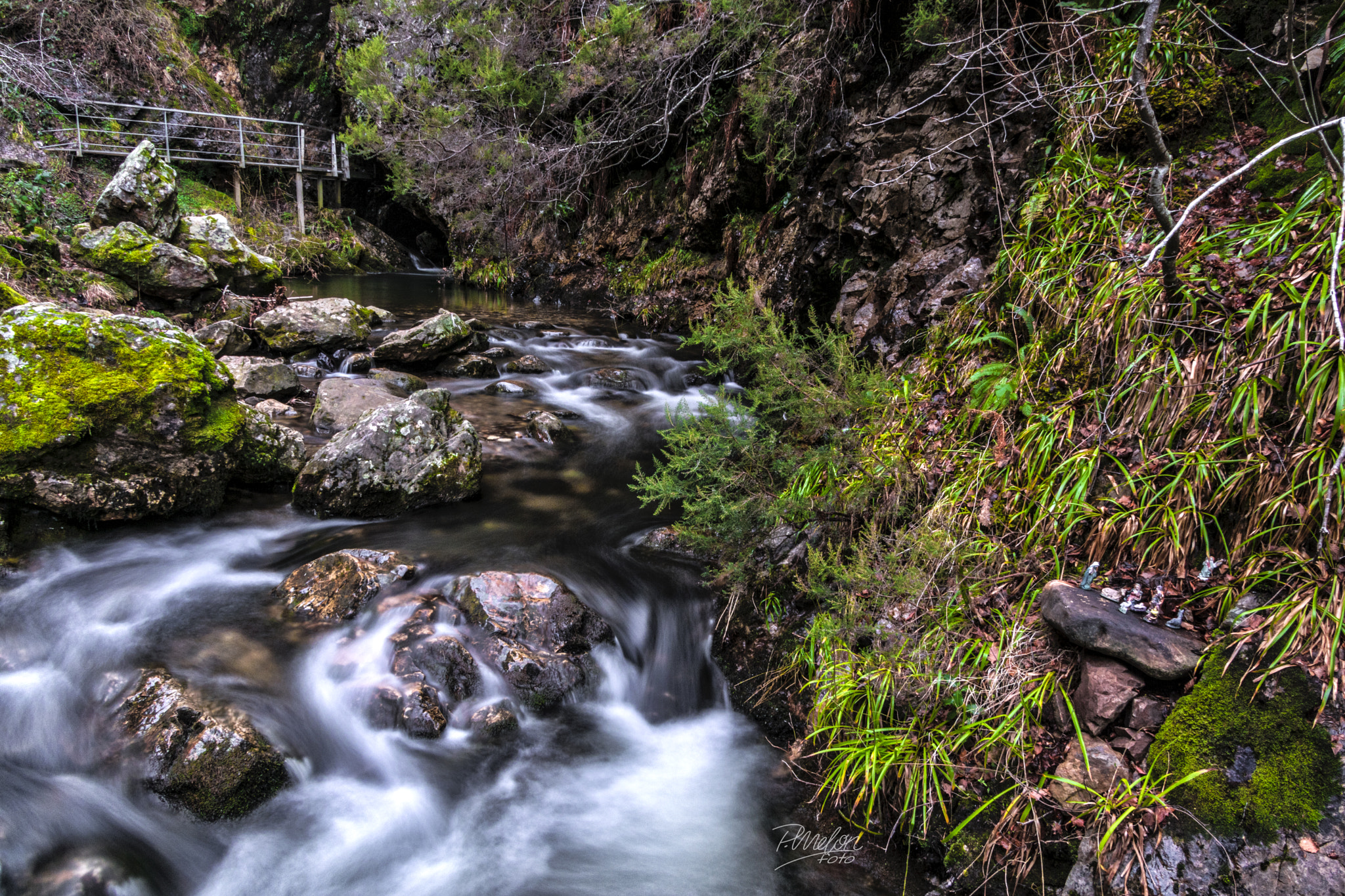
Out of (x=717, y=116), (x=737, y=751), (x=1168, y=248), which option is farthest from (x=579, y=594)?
(x=717, y=116)

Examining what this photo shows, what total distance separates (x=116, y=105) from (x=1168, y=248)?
80.3 feet

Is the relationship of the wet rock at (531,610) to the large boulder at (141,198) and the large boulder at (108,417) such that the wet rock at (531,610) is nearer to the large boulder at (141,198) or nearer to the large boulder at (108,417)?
the large boulder at (108,417)

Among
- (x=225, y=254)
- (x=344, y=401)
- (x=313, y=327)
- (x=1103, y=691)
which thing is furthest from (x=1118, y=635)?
(x=225, y=254)

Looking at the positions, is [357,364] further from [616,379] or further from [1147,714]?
[1147,714]

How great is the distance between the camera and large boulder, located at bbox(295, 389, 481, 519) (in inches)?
208

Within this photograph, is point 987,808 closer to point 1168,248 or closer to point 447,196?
point 1168,248

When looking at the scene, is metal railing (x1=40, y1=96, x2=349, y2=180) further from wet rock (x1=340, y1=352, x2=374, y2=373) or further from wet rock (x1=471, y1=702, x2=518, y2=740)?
wet rock (x1=471, y1=702, x2=518, y2=740)

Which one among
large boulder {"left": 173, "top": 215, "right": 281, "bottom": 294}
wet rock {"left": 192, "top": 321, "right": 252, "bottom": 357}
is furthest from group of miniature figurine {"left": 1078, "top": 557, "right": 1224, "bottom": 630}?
large boulder {"left": 173, "top": 215, "right": 281, "bottom": 294}

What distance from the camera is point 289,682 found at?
3656mm

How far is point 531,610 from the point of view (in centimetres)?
415

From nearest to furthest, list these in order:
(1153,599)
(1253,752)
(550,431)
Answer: (1253,752) → (1153,599) → (550,431)

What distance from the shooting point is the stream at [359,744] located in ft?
9.64

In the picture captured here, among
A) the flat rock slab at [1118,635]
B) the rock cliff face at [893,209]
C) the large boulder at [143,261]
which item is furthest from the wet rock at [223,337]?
the flat rock slab at [1118,635]

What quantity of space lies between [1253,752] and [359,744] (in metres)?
3.96
